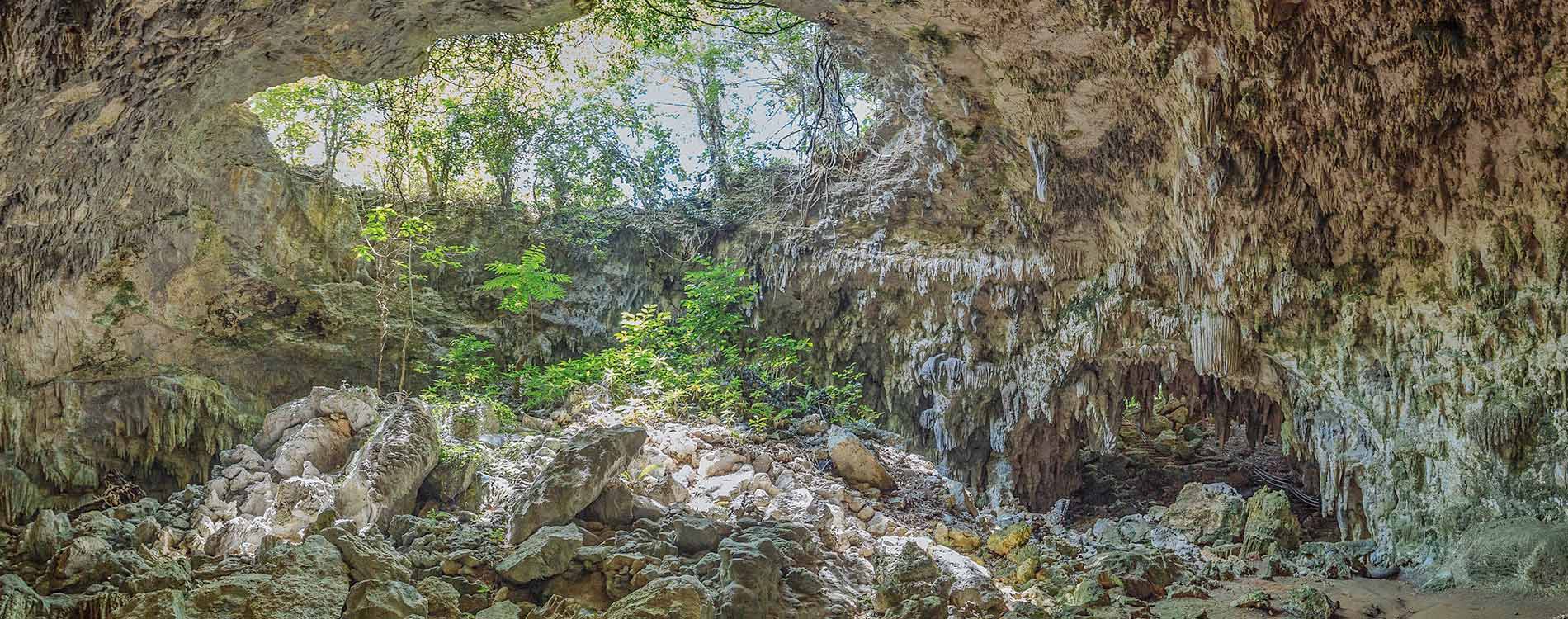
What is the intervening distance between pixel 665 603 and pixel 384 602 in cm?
113

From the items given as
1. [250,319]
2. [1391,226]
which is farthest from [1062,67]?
[250,319]

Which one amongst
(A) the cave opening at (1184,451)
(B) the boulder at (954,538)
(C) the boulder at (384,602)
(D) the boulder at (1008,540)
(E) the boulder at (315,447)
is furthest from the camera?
(A) the cave opening at (1184,451)

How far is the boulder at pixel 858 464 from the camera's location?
7176 millimetres

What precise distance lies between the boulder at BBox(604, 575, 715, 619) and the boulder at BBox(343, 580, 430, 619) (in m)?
0.78

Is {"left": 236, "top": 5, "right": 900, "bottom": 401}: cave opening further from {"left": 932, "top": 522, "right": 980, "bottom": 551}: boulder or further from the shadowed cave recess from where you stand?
{"left": 932, "top": 522, "right": 980, "bottom": 551}: boulder

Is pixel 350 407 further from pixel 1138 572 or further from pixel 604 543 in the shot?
pixel 1138 572

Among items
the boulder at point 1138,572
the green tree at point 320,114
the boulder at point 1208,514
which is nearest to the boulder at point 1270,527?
the boulder at point 1208,514

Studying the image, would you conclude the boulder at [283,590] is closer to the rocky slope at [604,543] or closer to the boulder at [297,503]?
the rocky slope at [604,543]

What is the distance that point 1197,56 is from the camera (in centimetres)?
534

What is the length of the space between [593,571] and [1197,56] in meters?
4.78

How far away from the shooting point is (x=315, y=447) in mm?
5934

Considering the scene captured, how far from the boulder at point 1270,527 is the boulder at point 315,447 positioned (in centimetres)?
759

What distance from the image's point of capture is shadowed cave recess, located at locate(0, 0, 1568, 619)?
4.24 meters

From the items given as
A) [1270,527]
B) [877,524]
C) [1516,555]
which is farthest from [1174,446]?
[877,524]
